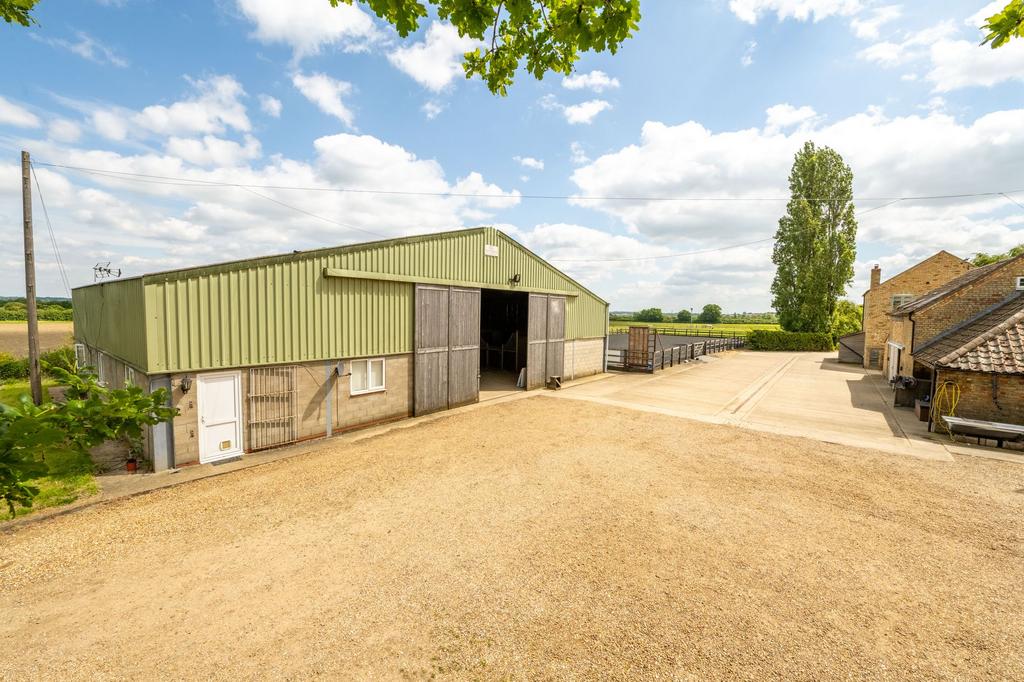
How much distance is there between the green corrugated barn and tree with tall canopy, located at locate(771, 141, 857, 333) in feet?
111

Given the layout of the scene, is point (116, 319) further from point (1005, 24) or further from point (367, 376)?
point (1005, 24)

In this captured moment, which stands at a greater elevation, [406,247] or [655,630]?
[406,247]

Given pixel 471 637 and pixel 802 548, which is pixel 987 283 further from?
pixel 471 637

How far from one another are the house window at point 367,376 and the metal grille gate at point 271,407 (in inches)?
71.1

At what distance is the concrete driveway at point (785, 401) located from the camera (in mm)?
12128

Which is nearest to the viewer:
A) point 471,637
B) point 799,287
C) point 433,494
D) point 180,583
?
point 471,637

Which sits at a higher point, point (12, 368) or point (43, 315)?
point (43, 315)

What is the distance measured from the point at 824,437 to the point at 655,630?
1007 centimetres

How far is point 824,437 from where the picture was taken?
38.9ft

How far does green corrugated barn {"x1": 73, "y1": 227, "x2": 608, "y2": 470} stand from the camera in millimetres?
9383

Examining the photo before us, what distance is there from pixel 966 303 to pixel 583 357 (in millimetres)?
15140

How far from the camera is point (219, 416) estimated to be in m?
9.98

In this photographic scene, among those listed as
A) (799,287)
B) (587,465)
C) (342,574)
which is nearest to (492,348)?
(587,465)

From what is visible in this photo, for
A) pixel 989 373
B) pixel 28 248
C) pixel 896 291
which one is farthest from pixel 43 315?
pixel 896 291
